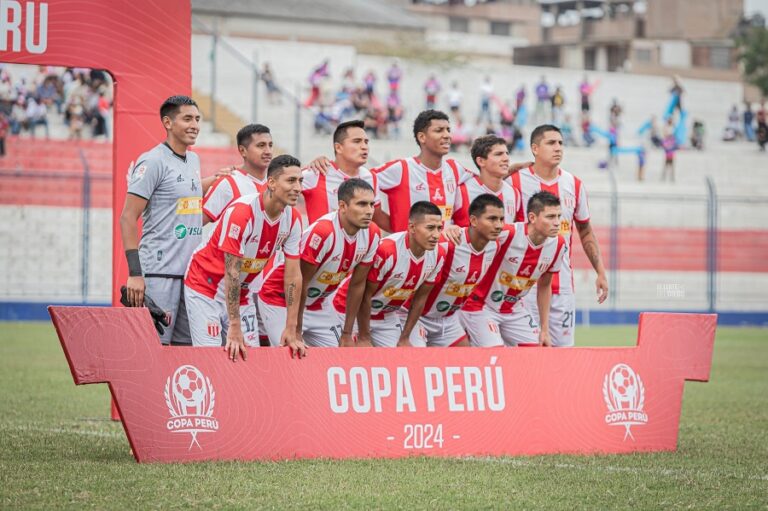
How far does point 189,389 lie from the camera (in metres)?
7.59

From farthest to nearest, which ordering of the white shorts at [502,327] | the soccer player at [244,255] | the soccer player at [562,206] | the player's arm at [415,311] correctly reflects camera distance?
the soccer player at [562,206] → the white shorts at [502,327] → the player's arm at [415,311] → the soccer player at [244,255]

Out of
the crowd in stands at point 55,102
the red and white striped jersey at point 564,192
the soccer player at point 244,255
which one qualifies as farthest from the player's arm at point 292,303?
the crowd in stands at point 55,102

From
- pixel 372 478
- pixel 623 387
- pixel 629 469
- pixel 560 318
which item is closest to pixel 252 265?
pixel 372 478

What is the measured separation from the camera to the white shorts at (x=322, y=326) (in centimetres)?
947

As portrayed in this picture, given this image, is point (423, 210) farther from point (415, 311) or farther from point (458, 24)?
→ point (458, 24)

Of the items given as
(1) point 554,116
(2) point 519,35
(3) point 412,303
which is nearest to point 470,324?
(3) point 412,303

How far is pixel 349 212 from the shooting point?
28.6 feet

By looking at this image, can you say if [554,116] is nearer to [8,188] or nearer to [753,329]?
[753,329]

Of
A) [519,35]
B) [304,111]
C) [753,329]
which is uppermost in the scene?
[519,35]

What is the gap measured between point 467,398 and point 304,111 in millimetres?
18597

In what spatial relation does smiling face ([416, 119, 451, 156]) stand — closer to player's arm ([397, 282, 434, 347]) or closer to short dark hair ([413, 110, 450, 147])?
short dark hair ([413, 110, 450, 147])

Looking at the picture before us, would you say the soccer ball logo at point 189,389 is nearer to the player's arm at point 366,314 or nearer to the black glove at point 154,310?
the black glove at point 154,310

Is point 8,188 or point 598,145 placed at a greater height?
A: point 598,145

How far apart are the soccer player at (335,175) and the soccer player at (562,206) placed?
5.02 ft
